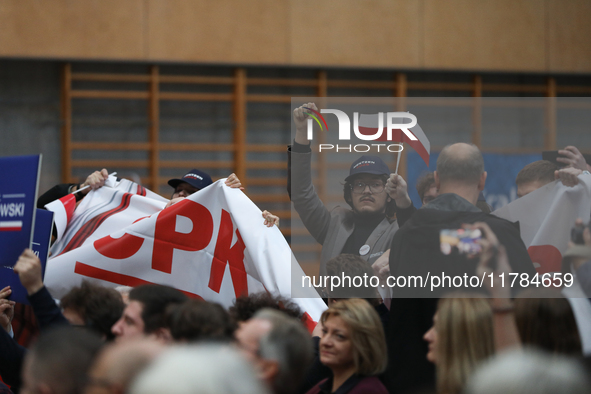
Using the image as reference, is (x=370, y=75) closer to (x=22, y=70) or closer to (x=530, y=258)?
(x=22, y=70)

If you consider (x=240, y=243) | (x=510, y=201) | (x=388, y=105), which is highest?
(x=388, y=105)

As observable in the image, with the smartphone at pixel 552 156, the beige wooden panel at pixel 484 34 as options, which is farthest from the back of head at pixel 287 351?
the beige wooden panel at pixel 484 34

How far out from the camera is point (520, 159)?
2832mm

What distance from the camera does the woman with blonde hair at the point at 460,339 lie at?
6.06 ft

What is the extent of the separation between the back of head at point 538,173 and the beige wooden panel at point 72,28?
513cm

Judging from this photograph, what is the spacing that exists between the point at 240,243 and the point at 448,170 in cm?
138

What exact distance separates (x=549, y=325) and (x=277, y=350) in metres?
0.86

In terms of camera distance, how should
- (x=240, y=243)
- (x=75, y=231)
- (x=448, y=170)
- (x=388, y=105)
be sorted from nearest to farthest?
(x=448, y=170), (x=388, y=105), (x=240, y=243), (x=75, y=231)

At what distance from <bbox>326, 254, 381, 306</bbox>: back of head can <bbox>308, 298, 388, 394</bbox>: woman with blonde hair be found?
1.32 ft

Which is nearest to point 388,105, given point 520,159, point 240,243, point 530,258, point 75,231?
point 520,159

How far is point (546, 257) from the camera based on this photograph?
9.13 ft

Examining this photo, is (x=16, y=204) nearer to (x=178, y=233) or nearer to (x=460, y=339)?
(x=178, y=233)

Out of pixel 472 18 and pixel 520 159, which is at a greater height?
pixel 472 18

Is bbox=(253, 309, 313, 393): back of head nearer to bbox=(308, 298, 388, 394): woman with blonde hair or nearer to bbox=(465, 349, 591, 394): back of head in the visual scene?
bbox=(308, 298, 388, 394): woman with blonde hair
